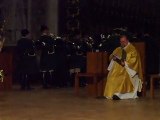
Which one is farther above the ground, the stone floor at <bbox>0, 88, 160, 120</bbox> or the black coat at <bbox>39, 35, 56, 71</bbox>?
the black coat at <bbox>39, 35, 56, 71</bbox>

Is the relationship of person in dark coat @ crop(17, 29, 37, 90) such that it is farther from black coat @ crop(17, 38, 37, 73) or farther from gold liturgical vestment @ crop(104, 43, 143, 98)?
gold liturgical vestment @ crop(104, 43, 143, 98)

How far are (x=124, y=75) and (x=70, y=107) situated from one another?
1.81m

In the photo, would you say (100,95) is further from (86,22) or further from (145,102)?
(86,22)

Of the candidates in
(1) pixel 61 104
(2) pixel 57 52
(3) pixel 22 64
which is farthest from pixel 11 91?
(1) pixel 61 104

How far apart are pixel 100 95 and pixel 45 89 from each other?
7.16 ft

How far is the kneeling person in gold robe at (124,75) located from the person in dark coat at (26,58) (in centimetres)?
268

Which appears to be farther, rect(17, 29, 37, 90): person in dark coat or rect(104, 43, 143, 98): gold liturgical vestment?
rect(17, 29, 37, 90): person in dark coat

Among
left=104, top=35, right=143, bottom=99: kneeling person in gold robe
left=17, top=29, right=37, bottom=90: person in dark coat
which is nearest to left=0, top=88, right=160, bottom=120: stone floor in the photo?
left=104, top=35, right=143, bottom=99: kneeling person in gold robe

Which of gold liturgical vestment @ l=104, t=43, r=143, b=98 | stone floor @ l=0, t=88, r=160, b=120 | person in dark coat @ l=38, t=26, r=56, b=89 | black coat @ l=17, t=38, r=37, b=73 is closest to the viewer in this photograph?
stone floor @ l=0, t=88, r=160, b=120

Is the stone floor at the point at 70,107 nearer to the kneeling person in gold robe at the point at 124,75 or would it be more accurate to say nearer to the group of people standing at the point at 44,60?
the kneeling person in gold robe at the point at 124,75

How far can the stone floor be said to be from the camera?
376 inches

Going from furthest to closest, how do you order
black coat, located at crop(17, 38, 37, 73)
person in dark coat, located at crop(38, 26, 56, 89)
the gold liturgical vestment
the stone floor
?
person in dark coat, located at crop(38, 26, 56, 89), black coat, located at crop(17, 38, 37, 73), the gold liturgical vestment, the stone floor

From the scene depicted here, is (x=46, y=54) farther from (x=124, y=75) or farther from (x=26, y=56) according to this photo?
(x=124, y=75)

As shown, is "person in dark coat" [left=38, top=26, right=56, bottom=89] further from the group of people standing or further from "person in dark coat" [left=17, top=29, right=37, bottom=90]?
"person in dark coat" [left=17, top=29, right=37, bottom=90]
